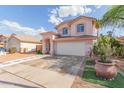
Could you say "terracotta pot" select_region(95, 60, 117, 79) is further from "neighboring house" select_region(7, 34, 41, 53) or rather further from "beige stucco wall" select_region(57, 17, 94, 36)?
"neighboring house" select_region(7, 34, 41, 53)

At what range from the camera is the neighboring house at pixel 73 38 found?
17266 millimetres

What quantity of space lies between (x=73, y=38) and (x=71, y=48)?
1.46 meters

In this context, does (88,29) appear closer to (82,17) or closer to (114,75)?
(82,17)

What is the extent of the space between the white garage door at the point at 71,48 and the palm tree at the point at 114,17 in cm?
706

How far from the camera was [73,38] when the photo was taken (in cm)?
1795

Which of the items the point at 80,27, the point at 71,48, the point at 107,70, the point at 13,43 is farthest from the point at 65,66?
the point at 13,43

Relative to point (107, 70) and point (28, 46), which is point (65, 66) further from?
point (28, 46)

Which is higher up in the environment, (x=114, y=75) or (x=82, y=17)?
(x=82, y=17)
